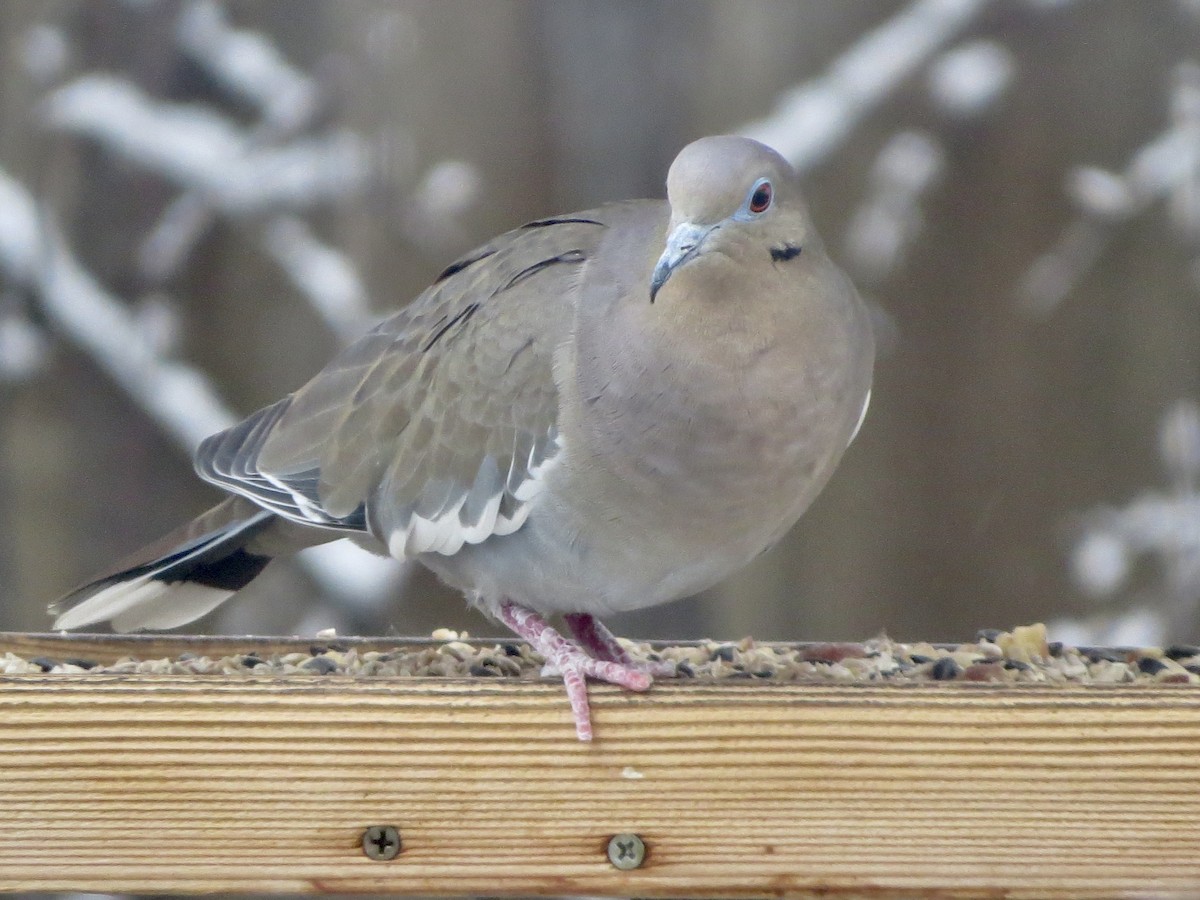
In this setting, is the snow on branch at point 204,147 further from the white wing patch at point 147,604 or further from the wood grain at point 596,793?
the wood grain at point 596,793

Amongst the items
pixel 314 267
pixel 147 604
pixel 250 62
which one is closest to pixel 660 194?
pixel 314 267

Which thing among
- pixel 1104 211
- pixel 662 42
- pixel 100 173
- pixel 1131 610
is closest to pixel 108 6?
pixel 100 173

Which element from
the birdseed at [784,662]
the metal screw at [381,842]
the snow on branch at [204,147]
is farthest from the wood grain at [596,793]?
the snow on branch at [204,147]

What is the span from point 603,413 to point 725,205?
31 centimetres

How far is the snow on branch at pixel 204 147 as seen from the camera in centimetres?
286

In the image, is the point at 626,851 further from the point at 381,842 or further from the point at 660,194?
the point at 660,194

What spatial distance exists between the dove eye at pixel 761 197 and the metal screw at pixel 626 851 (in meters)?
0.76

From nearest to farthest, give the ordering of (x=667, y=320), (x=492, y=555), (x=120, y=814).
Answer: (x=120, y=814)
(x=667, y=320)
(x=492, y=555)

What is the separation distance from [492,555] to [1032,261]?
1451 mm

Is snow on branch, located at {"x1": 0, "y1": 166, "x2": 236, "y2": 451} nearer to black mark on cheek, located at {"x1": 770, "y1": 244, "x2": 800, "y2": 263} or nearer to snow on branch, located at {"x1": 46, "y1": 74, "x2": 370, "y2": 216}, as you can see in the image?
snow on branch, located at {"x1": 46, "y1": 74, "x2": 370, "y2": 216}

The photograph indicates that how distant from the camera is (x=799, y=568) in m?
2.91

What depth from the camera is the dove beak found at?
1.64 metres

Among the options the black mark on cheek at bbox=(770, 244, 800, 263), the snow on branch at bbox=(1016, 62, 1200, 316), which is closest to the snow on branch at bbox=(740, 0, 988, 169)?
the snow on branch at bbox=(1016, 62, 1200, 316)

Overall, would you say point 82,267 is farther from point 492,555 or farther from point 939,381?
point 939,381
